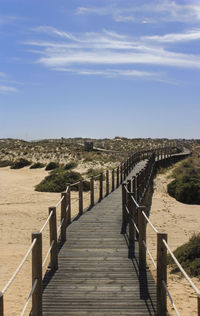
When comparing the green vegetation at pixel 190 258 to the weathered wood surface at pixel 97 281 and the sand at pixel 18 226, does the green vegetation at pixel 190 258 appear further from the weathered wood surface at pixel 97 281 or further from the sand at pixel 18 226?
the sand at pixel 18 226

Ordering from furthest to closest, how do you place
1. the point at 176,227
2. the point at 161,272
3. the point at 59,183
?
1. the point at 59,183
2. the point at 176,227
3. the point at 161,272

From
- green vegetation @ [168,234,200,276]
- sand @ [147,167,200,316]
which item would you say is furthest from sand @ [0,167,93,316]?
green vegetation @ [168,234,200,276]

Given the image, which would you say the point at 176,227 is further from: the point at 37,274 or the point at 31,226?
the point at 37,274

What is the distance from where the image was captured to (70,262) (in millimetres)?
7219

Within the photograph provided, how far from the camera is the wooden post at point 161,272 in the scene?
191 inches

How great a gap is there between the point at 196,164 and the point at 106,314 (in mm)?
30605

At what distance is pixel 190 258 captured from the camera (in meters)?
8.72

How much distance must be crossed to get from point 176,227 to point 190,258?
478cm

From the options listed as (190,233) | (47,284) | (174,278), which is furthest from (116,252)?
(190,233)

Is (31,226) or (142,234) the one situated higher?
(142,234)

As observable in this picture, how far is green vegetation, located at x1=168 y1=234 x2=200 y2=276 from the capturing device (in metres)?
8.11

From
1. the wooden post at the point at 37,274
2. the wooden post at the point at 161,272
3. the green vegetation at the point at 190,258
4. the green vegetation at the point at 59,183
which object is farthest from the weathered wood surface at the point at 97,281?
the green vegetation at the point at 59,183

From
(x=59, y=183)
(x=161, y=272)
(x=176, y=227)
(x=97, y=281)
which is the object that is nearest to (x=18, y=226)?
(x=176, y=227)

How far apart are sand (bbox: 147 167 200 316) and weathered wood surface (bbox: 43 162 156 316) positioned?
3.07 ft
